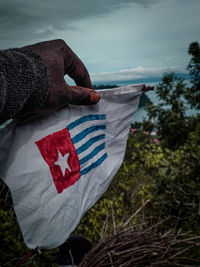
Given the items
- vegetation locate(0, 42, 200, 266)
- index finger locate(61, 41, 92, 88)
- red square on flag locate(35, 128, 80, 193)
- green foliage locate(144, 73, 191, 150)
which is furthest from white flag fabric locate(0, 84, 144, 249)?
green foliage locate(144, 73, 191, 150)

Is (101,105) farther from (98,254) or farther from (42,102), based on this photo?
(98,254)

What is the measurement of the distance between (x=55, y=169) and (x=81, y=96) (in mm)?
359

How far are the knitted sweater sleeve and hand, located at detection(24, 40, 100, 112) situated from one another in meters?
0.04

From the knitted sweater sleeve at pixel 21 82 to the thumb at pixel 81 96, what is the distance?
0.52 ft

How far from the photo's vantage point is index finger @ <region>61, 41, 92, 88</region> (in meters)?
0.98

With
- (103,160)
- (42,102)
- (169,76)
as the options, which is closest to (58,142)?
(42,102)

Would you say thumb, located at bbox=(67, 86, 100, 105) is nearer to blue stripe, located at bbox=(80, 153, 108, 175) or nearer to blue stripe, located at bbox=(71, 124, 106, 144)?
blue stripe, located at bbox=(71, 124, 106, 144)

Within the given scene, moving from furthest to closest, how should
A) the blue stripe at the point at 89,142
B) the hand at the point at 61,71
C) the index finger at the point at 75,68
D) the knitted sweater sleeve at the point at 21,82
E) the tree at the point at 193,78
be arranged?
the tree at the point at 193,78, the blue stripe at the point at 89,142, the index finger at the point at 75,68, the hand at the point at 61,71, the knitted sweater sleeve at the point at 21,82

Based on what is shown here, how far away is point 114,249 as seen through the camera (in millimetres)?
1309

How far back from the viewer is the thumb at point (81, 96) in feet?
3.18

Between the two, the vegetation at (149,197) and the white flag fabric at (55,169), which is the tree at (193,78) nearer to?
the vegetation at (149,197)

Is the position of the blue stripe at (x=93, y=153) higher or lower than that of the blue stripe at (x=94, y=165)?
higher

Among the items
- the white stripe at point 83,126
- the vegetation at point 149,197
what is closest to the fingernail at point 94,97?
the white stripe at point 83,126

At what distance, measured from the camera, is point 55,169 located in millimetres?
946
